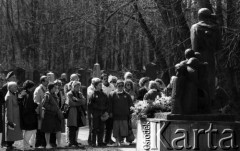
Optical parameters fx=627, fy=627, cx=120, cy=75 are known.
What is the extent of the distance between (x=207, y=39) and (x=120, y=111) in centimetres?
450

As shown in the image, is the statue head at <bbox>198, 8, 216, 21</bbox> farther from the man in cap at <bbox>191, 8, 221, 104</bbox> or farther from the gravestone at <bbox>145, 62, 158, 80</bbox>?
the gravestone at <bbox>145, 62, 158, 80</bbox>

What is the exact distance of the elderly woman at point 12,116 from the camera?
15062mm

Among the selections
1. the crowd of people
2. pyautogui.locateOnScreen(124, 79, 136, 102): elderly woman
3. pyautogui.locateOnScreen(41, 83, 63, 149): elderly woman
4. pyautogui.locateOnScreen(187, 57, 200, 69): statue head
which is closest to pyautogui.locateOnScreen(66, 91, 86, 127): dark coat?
the crowd of people

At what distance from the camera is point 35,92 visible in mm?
15938

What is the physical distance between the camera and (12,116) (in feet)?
49.6

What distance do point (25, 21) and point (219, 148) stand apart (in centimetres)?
3340

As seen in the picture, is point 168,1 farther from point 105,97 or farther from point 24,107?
point 24,107

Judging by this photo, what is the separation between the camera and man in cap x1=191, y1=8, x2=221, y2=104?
12.6 metres

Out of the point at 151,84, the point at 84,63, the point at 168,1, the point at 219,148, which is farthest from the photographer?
the point at 84,63

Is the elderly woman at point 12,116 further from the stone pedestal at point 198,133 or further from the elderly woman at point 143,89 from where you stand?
the stone pedestal at point 198,133

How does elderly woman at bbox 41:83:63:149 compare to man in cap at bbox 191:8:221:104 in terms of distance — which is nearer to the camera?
man in cap at bbox 191:8:221:104

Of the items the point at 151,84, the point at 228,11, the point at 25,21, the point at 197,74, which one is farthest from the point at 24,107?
the point at 25,21

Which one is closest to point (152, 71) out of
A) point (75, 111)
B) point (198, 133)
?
point (75, 111)

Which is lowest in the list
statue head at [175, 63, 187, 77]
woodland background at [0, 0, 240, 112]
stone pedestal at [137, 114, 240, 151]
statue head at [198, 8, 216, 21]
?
stone pedestal at [137, 114, 240, 151]
